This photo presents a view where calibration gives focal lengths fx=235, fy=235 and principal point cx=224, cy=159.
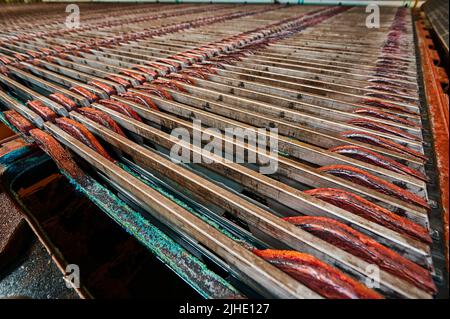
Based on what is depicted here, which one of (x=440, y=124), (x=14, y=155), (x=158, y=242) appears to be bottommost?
(x=158, y=242)

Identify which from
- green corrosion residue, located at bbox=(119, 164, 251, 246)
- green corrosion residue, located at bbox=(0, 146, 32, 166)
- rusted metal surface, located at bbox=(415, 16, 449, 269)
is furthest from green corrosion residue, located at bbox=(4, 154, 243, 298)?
rusted metal surface, located at bbox=(415, 16, 449, 269)

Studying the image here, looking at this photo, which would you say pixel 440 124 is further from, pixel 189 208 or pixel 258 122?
pixel 189 208

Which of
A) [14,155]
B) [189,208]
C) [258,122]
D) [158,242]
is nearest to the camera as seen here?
[158,242]

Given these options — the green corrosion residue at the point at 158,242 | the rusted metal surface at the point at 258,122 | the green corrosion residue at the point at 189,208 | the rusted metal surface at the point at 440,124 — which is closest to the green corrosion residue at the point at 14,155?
the green corrosion residue at the point at 158,242

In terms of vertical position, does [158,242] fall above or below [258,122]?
below

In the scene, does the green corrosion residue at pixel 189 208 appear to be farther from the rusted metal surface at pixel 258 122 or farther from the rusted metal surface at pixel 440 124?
the rusted metal surface at pixel 440 124

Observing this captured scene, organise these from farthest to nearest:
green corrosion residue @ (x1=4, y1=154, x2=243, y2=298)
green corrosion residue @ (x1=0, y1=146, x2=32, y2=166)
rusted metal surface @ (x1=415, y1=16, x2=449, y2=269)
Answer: green corrosion residue @ (x1=0, y1=146, x2=32, y2=166) → rusted metal surface @ (x1=415, y1=16, x2=449, y2=269) → green corrosion residue @ (x1=4, y1=154, x2=243, y2=298)

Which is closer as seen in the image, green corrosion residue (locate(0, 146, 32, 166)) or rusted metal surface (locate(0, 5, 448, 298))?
rusted metal surface (locate(0, 5, 448, 298))

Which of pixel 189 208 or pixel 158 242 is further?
pixel 189 208

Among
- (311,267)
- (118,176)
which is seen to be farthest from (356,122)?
(118,176)

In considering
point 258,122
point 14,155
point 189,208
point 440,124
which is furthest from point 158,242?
point 440,124

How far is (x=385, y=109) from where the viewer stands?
1.69 metres

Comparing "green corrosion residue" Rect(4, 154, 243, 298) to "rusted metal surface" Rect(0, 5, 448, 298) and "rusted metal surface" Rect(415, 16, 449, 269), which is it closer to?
"rusted metal surface" Rect(0, 5, 448, 298)
